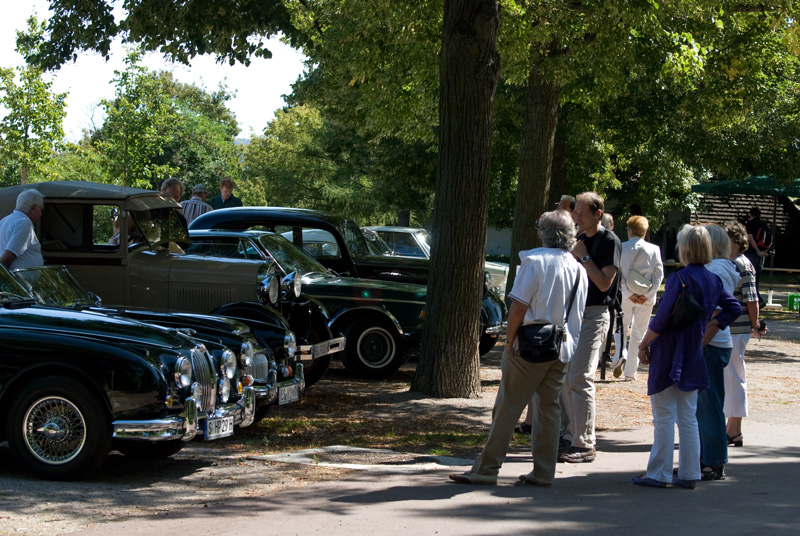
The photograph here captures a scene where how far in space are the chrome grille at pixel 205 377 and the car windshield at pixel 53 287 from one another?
1751 mm

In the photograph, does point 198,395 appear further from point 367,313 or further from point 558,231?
point 367,313

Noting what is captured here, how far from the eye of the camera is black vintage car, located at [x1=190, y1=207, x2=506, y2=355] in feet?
45.5

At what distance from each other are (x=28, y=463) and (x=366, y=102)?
39.9 ft

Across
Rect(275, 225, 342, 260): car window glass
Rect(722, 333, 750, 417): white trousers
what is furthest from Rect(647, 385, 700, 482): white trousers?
Rect(275, 225, 342, 260): car window glass

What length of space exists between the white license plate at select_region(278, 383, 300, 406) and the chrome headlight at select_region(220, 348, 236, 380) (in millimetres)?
904

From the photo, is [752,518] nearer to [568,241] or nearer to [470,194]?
[568,241]

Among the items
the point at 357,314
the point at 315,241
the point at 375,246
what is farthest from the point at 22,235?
the point at 375,246

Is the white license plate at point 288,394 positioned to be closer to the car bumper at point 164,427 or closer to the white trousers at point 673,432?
the car bumper at point 164,427

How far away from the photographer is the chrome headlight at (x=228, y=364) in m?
7.11

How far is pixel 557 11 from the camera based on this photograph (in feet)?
46.9

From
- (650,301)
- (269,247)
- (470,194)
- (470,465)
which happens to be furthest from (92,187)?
(650,301)

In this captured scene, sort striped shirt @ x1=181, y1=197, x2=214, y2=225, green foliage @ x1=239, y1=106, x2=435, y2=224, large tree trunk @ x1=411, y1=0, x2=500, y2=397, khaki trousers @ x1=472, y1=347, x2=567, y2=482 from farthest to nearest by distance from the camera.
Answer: green foliage @ x1=239, y1=106, x2=435, y2=224
striped shirt @ x1=181, y1=197, x2=214, y2=225
large tree trunk @ x1=411, y1=0, x2=500, y2=397
khaki trousers @ x1=472, y1=347, x2=567, y2=482

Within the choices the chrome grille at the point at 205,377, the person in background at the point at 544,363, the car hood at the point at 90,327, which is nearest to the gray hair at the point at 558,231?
the person in background at the point at 544,363

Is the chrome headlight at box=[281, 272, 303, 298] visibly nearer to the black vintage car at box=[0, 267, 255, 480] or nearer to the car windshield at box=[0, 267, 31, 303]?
the car windshield at box=[0, 267, 31, 303]
